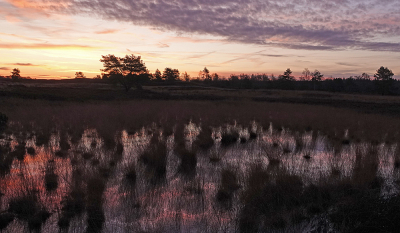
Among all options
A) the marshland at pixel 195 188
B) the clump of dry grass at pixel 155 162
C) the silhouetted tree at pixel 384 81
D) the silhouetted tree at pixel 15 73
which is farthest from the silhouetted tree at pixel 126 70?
the silhouetted tree at pixel 15 73

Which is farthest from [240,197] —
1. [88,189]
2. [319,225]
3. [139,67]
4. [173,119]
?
[139,67]

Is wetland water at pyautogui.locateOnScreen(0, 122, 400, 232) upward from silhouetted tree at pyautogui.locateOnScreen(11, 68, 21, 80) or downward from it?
downward

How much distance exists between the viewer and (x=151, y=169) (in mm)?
6688

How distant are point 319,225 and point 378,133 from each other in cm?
985

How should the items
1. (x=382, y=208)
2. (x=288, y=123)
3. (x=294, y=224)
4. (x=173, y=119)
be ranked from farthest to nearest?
(x=173, y=119), (x=288, y=123), (x=294, y=224), (x=382, y=208)

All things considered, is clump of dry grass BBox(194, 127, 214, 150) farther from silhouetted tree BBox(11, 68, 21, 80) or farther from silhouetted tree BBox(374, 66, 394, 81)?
silhouetted tree BBox(11, 68, 21, 80)

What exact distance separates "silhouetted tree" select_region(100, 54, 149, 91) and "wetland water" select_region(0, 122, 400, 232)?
38186mm

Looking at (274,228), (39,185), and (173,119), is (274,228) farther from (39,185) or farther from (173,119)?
(173,119)

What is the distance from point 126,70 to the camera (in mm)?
46906

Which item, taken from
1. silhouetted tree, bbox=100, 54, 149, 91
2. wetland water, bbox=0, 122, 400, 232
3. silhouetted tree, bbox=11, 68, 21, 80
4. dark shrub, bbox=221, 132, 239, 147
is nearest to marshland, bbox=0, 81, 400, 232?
wetland water, bbox=0, 122, 400, 232

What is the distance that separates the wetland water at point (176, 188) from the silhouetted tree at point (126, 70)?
38.2 m

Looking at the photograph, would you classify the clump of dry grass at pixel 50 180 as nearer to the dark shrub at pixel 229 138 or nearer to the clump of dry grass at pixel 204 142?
the clump of dry grass at pixel 204 142

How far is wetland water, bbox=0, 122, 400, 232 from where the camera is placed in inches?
167

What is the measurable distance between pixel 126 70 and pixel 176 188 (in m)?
44.6
